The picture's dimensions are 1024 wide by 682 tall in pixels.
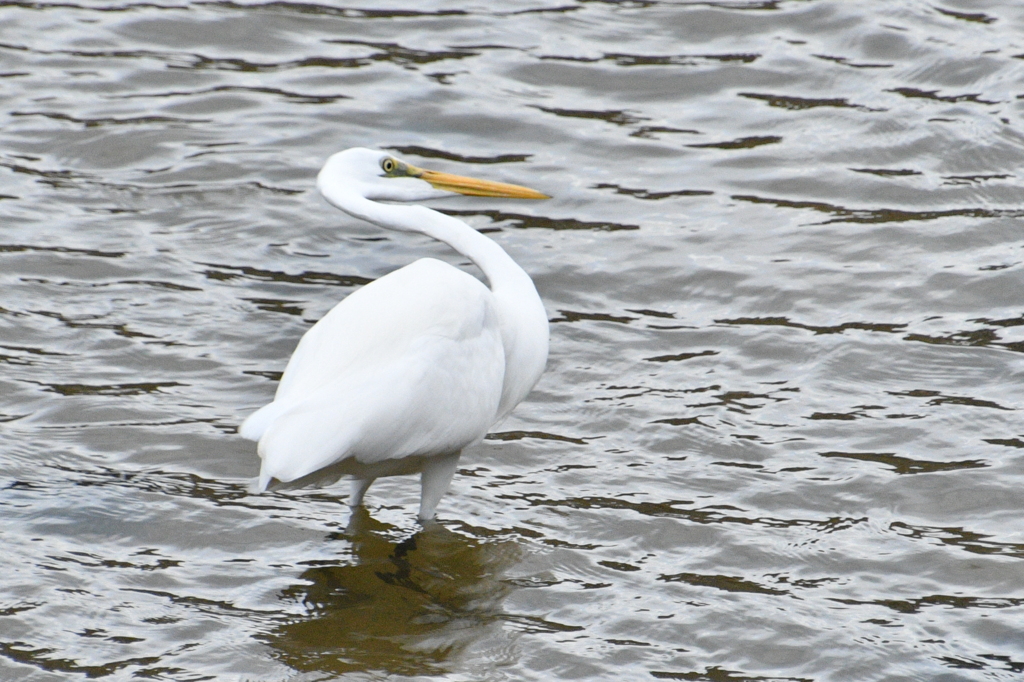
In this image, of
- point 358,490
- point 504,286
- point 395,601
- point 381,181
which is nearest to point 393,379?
point 358,490

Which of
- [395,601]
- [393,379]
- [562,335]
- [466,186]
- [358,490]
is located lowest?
[395,601]

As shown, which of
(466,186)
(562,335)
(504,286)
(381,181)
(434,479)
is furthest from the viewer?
(562,335)

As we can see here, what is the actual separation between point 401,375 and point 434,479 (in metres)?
0.55

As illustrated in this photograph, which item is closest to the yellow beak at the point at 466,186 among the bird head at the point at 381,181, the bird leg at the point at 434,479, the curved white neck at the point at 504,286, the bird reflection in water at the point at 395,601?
the bird head at the point at 381,181

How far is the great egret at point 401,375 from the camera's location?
4973 millimetres

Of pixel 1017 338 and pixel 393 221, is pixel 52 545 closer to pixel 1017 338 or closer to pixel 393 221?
pixel 393 221

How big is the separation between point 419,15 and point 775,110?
118 inches

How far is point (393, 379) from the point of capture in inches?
203

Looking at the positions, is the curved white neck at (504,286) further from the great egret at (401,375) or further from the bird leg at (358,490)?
the bird leg at (358,490)

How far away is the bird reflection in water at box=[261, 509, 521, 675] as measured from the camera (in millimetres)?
4664

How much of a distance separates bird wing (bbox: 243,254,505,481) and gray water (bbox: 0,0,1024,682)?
535mm

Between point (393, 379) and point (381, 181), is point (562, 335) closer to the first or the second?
point (381, 181)

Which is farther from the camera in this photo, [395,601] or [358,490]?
[358,490]

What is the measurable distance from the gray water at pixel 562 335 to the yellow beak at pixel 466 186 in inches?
40.7
